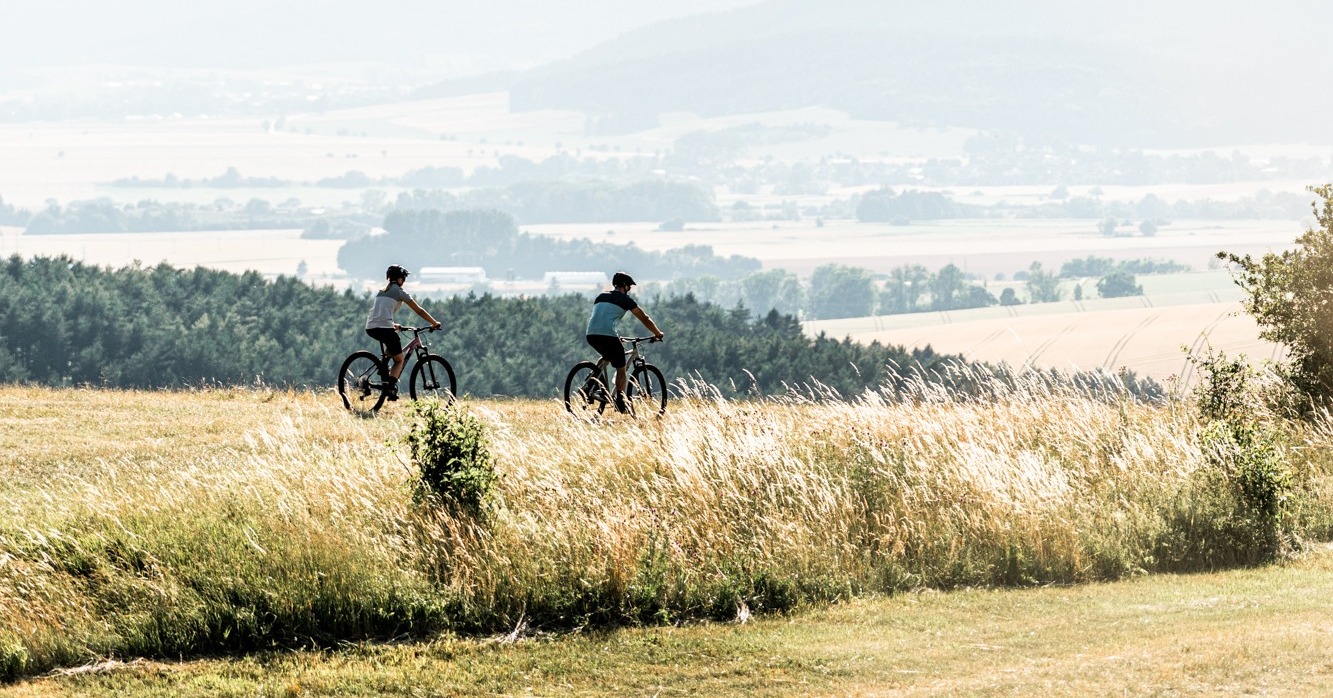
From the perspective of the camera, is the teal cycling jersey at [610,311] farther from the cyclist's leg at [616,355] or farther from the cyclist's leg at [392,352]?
the cyclist's leg at [392,352]

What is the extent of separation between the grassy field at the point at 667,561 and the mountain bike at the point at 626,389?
4.47 feet

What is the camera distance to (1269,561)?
16.2m

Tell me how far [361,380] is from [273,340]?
76.6 m

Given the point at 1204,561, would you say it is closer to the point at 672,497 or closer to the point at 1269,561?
the point at 1269,561

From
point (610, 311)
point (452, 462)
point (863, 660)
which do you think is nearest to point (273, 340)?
point (610, 311)

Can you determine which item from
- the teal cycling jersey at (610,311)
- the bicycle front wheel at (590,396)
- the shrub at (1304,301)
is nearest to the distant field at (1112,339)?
the shrub at (1304,301)

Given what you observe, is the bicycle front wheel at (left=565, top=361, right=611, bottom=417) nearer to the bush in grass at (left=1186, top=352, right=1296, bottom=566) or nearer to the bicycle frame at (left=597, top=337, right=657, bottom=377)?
the bicycle frame at (left=597, top=337, right=657, bottom=377)

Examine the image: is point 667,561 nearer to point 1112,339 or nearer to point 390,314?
point 390,314

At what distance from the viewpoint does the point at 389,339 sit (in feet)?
69.2

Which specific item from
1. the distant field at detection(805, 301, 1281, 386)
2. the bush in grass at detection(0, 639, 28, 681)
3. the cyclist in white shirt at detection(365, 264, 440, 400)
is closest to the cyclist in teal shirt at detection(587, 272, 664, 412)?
the cyclist in white shirt at detection(365, 264, 440, 400)

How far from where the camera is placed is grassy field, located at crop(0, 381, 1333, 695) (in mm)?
11789

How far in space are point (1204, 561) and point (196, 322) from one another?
87.9 meters

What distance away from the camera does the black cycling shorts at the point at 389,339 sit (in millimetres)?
21000

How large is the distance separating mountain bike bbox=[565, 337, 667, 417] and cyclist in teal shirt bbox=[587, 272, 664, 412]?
11 cm
